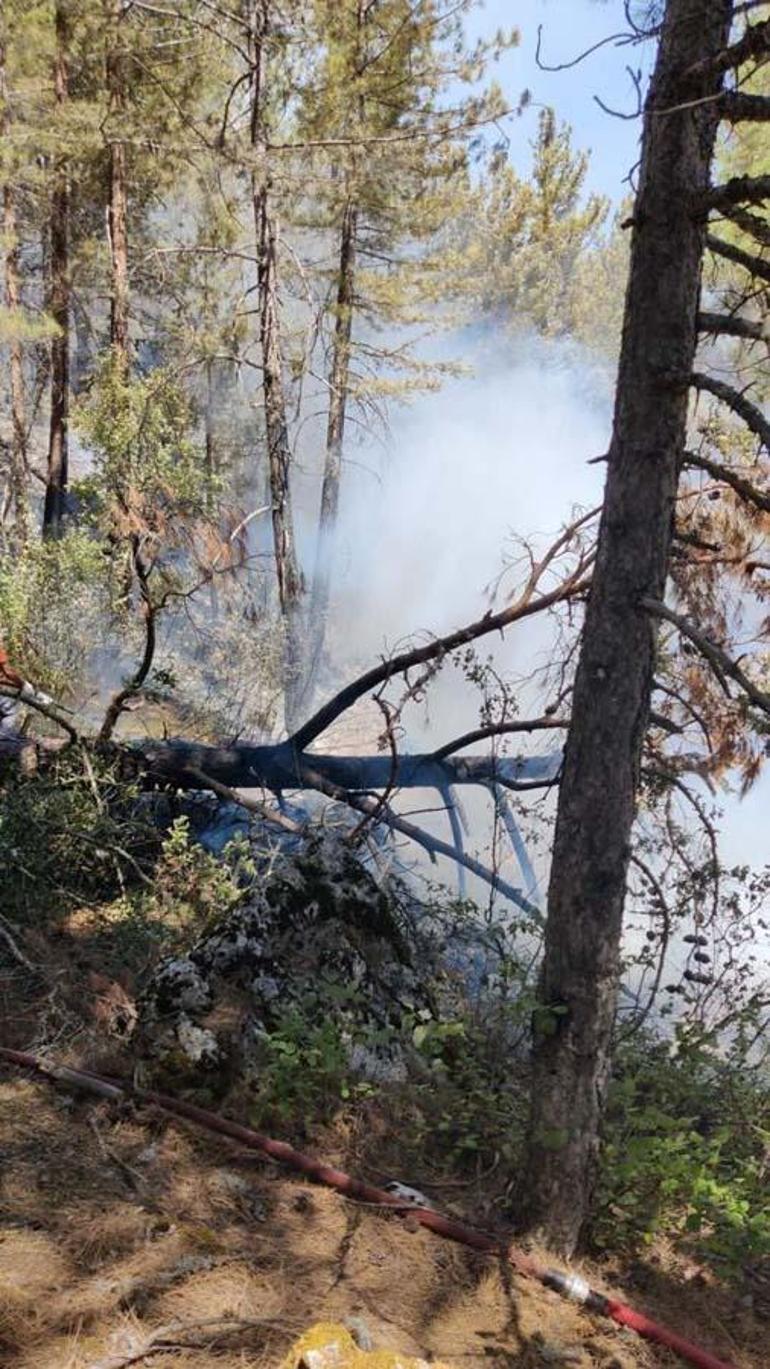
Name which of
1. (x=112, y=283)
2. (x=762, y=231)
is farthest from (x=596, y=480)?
(x=762, y=231)

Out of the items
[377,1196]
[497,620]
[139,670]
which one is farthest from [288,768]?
[377,1196]

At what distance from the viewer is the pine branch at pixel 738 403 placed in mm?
2648

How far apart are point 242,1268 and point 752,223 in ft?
11.1

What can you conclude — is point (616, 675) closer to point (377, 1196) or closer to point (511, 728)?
point (377, 1196)

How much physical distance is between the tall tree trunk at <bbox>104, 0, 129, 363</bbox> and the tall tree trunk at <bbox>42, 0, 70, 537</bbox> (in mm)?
627

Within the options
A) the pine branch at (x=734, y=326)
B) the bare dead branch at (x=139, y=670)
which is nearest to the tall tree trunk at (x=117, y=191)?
the bare dead branch at (x=139, y=670)

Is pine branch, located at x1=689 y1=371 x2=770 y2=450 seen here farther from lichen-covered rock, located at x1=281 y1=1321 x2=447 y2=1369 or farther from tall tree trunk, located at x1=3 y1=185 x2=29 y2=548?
tall tree trunk, located at x1=3 y1=185 x2=29 y2=548

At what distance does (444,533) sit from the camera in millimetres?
22672

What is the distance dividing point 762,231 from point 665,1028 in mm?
6690

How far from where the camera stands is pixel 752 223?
108 inches

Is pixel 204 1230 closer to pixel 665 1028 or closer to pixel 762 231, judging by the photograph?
pixel 762 231

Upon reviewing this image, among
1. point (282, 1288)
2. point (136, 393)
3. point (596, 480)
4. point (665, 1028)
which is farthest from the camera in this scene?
point (596, 480)

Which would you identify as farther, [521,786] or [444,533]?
[444,533]

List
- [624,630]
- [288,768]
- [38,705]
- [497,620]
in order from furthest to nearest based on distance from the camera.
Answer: [288,768] → [38,705] → [497,620] → [624,630]
